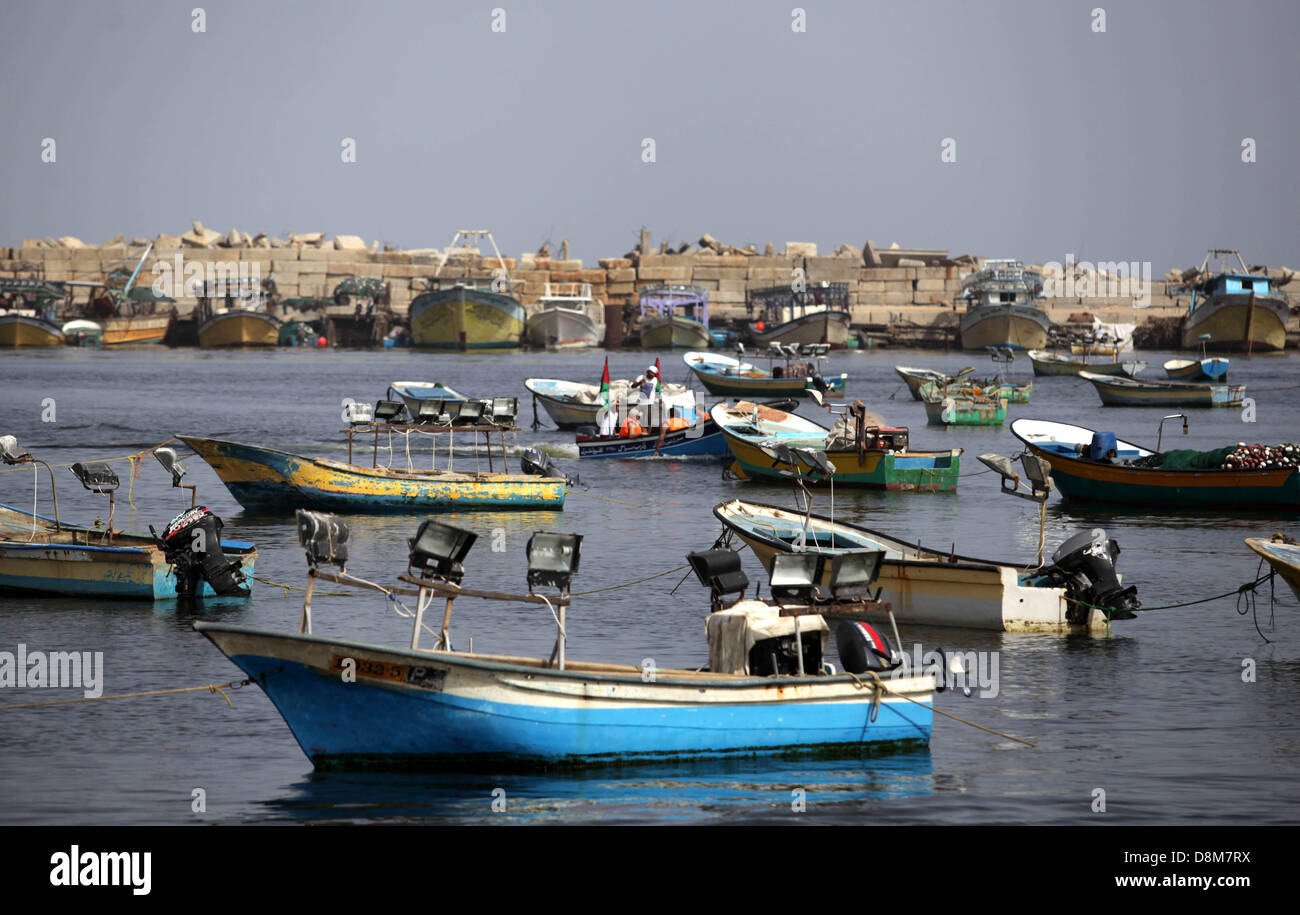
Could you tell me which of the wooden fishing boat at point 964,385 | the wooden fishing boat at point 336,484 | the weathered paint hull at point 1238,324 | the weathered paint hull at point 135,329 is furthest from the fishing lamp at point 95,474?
the weathered paint hull at point 135,329

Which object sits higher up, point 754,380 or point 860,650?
point 860,650

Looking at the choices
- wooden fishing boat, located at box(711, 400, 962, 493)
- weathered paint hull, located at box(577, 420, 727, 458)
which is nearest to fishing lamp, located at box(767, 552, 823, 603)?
wooden fishing boat, located at box(711, 400, 962, 493)

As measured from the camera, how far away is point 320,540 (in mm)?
11555

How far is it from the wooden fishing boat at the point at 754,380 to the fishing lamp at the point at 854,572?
36.0m

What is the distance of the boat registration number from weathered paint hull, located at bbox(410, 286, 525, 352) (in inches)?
3671

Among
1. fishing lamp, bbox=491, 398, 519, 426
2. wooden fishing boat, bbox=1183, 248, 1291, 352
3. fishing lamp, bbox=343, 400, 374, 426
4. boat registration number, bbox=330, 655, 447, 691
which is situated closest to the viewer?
boat registration number, bbox=330, 655, 447, 691

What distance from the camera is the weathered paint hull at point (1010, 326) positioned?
334 feet

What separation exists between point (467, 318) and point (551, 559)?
94.6 m

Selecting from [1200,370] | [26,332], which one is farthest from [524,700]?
[26,332]

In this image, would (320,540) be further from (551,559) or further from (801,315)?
(801,315)

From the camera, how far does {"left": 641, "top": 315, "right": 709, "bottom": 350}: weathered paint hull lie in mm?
105750

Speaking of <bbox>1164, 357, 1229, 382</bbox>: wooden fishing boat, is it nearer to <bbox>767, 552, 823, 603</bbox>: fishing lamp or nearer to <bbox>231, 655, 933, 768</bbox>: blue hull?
<bbox>767, 552, 823, 603</bbox>: fishing lamp

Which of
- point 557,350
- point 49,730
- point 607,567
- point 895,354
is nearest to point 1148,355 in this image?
point 895,354
